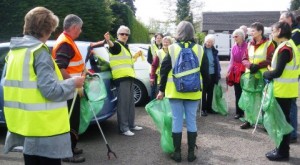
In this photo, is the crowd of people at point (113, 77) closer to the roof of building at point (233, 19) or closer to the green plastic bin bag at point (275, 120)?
the green plastic bin bag at point (275, 120)

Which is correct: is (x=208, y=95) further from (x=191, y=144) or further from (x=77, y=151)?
(x=77, y=151)

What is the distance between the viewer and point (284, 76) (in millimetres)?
5055

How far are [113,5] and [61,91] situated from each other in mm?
19316

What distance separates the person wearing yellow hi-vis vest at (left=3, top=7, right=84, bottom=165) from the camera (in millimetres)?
2816

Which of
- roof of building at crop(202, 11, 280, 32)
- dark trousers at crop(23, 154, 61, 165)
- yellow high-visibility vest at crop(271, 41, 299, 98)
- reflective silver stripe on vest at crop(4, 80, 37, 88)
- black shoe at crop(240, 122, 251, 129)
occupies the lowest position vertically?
black shoe at crop(240, 122, 251, 129)

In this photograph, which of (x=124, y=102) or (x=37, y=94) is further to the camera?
(x=124, y=102)

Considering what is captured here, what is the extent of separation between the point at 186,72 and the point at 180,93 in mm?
307

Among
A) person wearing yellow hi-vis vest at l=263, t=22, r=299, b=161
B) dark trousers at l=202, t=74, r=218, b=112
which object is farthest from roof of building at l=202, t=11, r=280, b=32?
person wearing yellow hi-vis vest at l=263, t=22, r=299, b=161

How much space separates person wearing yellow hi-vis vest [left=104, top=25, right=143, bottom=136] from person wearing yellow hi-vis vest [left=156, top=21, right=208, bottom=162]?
136 cm

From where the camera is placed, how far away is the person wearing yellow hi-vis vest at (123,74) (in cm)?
631

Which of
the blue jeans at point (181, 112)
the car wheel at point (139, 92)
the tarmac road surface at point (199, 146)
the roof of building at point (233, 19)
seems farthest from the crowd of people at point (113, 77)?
the roof of building at point (233, 19)

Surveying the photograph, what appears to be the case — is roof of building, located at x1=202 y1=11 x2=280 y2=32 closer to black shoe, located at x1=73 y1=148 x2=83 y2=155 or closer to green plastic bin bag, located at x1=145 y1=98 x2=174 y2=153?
green plastic bin bag, located at x1=145 y1=98 x2=174 y2=153

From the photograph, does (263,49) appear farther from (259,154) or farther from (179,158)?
(179,158)

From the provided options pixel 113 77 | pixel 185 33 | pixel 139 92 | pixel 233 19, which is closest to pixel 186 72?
pixel 185 33
